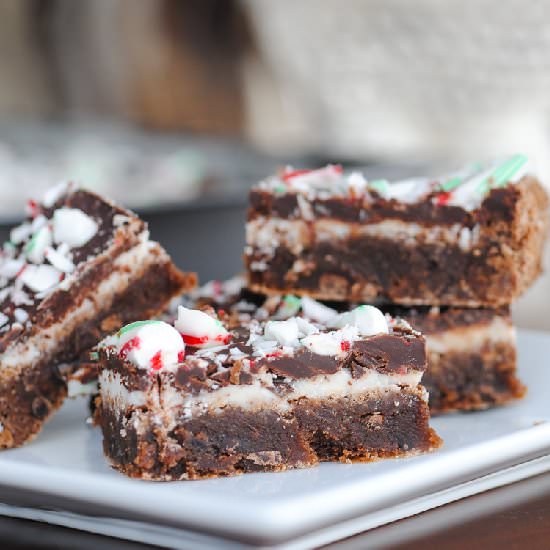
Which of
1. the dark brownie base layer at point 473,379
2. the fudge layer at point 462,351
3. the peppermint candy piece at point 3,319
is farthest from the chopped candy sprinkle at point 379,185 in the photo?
the peppermint candy piece at point 3,319

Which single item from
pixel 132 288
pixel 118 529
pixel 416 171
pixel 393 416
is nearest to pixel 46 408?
pixel 132 288

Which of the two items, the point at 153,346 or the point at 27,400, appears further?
the point at 27,400

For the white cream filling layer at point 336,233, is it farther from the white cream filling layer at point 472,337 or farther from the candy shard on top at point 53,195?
the candy shard on top at point 53,195

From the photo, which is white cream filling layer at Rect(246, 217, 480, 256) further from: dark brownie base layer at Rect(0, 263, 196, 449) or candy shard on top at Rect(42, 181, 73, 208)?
candy shard on top at Rect(42, 181, 73, 208)

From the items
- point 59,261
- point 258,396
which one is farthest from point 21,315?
point 258,396

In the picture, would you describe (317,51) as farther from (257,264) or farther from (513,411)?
(513,411)

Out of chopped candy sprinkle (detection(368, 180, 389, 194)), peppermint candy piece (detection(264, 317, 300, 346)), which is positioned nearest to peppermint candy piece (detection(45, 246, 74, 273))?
peppermint candy piece (detection(264, 317, 300, 346))

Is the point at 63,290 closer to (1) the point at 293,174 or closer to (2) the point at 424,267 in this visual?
(1) the point at 293,174
